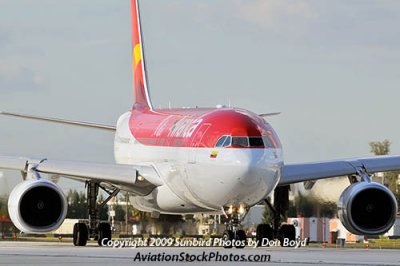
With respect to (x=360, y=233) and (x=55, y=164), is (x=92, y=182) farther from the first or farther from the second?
(x=360, y=233)

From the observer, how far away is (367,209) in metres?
35.6

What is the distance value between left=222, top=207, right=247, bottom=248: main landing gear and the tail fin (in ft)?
40.2

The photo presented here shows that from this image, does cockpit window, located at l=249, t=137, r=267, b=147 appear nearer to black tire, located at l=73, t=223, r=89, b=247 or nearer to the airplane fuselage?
the airplane fuselage

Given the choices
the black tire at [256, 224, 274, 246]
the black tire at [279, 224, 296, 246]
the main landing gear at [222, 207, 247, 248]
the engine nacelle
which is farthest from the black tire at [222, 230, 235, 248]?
the black tire at [256, 224, 274, 246]

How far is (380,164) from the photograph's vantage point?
124 ft

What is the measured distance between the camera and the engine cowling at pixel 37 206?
34.7 metres

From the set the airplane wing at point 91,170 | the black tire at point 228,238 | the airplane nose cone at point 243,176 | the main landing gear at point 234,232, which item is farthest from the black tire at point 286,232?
the black tire at point 228,238

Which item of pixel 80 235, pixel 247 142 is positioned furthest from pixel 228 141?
pixel 80 235

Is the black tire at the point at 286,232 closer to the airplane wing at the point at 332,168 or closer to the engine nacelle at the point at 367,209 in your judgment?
the airplane wing at the point at 332,168

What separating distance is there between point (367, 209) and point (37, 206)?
907 cm

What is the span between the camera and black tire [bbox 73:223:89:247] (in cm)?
3738

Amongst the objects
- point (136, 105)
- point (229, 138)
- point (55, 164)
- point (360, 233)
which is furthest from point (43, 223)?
point (136, 105)

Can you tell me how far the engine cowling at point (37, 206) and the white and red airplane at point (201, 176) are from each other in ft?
0.09

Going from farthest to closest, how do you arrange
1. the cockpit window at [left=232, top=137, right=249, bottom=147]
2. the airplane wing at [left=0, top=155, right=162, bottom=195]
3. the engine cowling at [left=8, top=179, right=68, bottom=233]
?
1. the airplane wing at [left=0, top=155, right=162, bottom=195]
2. the engine cowling at [left=8, top=179, right=68, bottom=233]
3. the cockpit window at [left=232, top=137, right=249, bottom=147]
